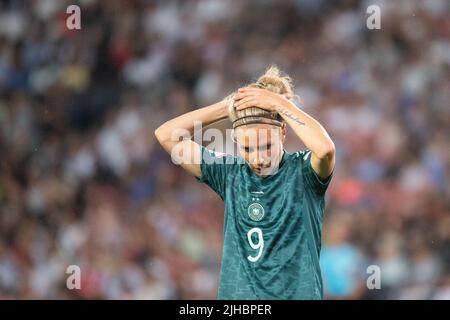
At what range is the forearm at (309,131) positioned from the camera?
10.8 ft

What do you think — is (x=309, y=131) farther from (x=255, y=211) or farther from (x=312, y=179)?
(x=255, y=211)

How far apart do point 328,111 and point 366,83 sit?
432 millimetres

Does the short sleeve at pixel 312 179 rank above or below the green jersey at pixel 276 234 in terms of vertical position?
above

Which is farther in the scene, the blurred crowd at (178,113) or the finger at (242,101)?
the blurred crowd at (178,113)

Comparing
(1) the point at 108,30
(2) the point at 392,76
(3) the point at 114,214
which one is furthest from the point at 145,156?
(2) the point at 392,76

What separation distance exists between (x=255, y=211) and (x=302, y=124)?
0.39 meters

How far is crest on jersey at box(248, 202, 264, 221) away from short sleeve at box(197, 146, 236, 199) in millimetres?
220

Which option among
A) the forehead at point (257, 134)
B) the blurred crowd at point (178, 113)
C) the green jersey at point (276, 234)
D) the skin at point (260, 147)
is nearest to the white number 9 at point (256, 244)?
the green jersey at point (276, 234)

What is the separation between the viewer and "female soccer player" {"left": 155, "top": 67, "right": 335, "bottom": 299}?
327 cm

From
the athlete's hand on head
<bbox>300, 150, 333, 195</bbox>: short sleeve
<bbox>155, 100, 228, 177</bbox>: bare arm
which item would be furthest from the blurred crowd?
the athlete's hand on head

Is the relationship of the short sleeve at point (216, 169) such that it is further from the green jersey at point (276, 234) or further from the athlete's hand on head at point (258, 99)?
the athlete's hand on head at point (258, 99)

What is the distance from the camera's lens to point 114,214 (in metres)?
7.53
